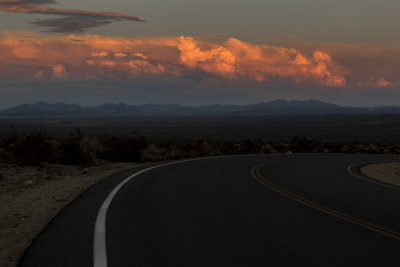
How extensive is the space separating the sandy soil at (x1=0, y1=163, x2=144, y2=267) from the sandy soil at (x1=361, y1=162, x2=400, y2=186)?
12.7m

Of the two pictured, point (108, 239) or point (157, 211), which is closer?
point (108, 239)

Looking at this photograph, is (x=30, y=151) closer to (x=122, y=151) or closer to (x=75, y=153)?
(x=75, y=153)

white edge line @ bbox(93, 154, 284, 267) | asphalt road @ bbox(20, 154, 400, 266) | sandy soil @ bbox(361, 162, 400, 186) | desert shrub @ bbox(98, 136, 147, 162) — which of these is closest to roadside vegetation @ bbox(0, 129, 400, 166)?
desert shrub @ bbox(98, 136, 147, 162)

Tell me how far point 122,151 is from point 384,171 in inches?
580

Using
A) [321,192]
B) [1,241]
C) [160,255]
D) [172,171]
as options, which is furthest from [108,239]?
[172,171]

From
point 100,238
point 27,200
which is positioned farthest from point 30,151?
point 100,238

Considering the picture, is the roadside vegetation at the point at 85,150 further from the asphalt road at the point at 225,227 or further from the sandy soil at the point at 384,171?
the sandy soil at the point at 384,171

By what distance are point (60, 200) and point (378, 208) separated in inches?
311

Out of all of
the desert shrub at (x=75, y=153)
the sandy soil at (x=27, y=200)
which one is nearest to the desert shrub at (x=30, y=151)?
the sandy soil at (x=27, y=200)

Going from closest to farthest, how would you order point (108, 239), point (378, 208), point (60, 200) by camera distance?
point (108, 239), point (378, 208), point (60, 200)

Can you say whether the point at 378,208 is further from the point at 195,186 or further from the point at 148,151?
the point at 148,151

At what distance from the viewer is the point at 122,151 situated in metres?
28.5

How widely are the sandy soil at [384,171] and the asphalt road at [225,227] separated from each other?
694cm

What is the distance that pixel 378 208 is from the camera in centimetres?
1117
